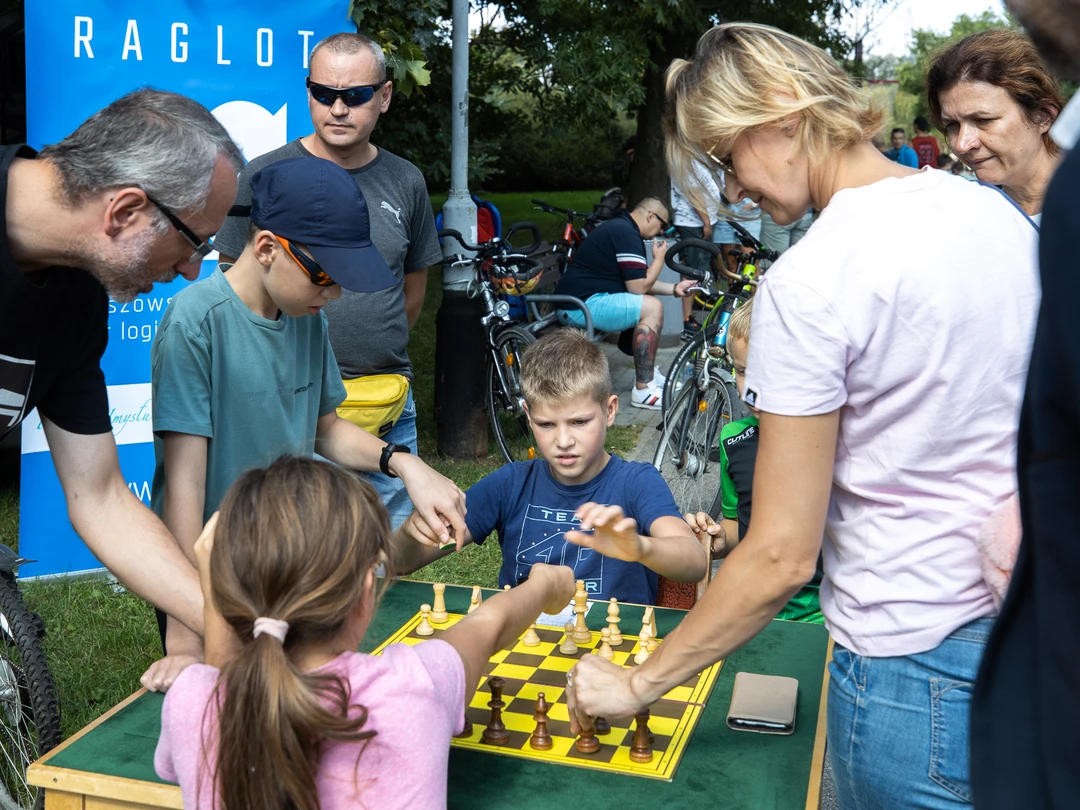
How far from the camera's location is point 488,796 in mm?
1922

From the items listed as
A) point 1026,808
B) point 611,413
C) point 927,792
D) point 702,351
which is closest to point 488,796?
point 927,792

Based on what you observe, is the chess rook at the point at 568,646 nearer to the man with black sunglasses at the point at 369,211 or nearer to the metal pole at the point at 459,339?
the man with black sunglasses at the point at 369,211

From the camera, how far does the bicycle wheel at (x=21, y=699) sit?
2.95 meters

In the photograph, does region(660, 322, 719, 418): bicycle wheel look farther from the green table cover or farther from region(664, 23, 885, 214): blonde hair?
region(664, 23, 885, 214): blonde hair

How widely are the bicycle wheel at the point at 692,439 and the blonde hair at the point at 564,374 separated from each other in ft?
8.14

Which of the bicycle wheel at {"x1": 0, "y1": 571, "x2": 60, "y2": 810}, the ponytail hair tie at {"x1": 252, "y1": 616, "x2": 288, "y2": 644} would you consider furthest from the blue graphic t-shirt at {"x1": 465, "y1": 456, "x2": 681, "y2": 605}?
the ponytail hair tie at {"x1": 252, "y1": 616, "x2": 288, "y2": 644}

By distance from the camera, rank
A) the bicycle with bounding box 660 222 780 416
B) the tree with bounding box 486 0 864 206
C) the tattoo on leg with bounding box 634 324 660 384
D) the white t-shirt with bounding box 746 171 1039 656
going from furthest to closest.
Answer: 1. the tree with bounding box 486 0 864 206
2. the tattoo on leg with bounding box 634 324 660 384
3. the bicycle with bounding box 660 222 780 416
4. the white t-shirt with bounding box 746 171 1039 656

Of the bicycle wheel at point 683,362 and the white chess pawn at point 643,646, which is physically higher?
the bicycle wheel at point 683,362

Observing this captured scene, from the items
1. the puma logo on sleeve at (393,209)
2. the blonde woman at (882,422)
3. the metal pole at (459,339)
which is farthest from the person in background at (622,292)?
the blonde woman at (882,422)

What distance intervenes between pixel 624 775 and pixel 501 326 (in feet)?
16.9

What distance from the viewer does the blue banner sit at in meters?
4.53

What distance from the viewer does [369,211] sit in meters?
4.24

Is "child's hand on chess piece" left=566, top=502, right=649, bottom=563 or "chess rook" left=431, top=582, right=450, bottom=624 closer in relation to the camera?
"child's hand on chess piece" left=566, top=502, right=649, bottom=563

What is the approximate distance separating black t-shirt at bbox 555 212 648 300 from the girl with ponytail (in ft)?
21.0
